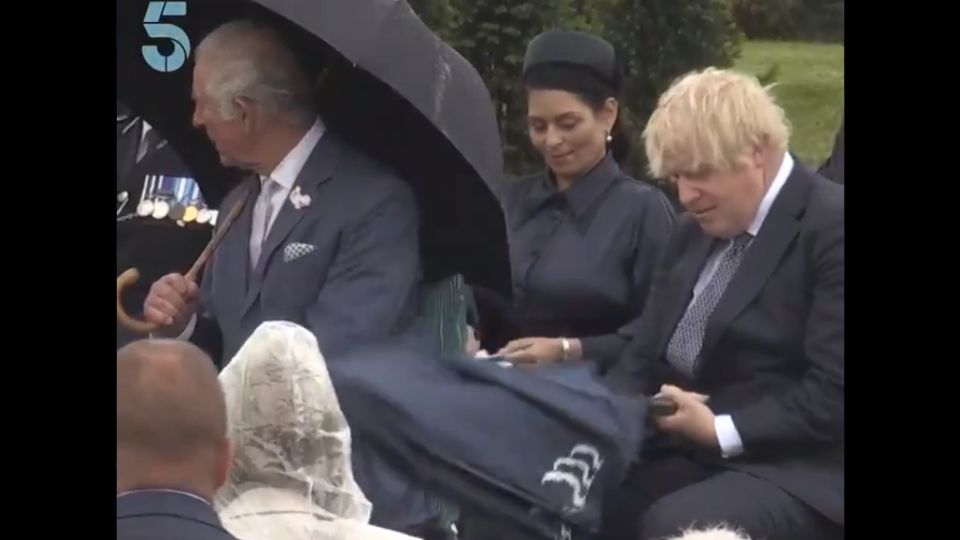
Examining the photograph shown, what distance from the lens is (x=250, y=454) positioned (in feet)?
9.46

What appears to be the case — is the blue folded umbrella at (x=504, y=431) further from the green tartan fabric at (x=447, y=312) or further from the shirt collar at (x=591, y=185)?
the shirt collar at (x=591, y=185)

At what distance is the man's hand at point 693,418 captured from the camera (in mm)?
2977

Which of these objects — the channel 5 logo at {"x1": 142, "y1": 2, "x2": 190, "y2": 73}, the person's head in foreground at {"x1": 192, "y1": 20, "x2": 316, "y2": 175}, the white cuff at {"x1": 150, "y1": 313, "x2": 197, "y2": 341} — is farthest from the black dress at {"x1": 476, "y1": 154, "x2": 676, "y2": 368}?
the channel 5 logo at {"x1": 142, "y1": 2, "x2": 190, "y2": 73}

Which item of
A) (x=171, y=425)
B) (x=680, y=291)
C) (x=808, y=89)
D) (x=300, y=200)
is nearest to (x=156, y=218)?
(x=300, y=200)

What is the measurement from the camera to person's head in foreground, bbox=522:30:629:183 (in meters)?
3.01

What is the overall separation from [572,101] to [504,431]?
2.23ft

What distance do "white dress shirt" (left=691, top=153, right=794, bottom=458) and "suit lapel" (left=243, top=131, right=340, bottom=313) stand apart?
31.1 inches

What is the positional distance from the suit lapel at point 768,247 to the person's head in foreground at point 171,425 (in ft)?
3.32

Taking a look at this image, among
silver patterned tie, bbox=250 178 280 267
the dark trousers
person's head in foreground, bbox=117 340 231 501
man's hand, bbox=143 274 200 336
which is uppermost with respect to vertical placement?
silver patterned tie, bbox=250 178 280 267

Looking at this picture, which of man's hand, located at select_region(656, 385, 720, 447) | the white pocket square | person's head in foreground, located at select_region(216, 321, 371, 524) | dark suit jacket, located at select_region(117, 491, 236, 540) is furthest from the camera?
the white pocket square

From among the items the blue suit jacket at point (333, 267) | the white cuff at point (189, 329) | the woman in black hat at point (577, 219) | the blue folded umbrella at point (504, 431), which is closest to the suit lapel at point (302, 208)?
the blue suit jacket at point (333, 267)

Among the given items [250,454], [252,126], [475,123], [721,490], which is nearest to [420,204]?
[475,123]

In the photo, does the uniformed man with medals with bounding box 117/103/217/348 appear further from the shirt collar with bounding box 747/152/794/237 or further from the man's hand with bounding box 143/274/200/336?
the shirt collar with bounding box 747/152/794/237
